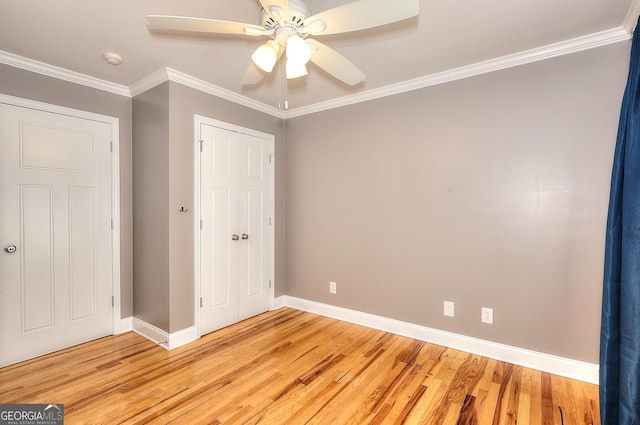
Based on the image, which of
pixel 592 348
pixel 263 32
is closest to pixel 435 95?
pixel 263 32

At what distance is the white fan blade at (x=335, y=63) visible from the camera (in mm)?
1722

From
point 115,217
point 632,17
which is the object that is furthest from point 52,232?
point 632,17

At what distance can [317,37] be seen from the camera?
2.21 meters

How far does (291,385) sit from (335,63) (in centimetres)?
219

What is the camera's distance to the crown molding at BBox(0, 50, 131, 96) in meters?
2.45

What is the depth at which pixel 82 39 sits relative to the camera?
2248 mm

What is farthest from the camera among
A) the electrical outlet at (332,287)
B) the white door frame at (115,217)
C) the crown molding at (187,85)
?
the electrical outlet at (332,287)

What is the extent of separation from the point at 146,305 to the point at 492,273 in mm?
3187

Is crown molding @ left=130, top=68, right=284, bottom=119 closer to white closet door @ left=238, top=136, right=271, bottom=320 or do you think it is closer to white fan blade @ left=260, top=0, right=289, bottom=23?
white closet door @ left=238, top=136, right=271, bottom=320

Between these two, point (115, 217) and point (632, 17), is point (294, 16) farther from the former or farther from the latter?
point (115, 217)

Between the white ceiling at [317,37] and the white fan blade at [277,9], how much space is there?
1.71ft

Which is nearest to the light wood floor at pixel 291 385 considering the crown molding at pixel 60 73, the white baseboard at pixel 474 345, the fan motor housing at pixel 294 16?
the white baseboard at pixel 474 345

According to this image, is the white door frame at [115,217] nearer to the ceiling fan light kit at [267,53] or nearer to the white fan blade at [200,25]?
the white fan blade at [200,25]

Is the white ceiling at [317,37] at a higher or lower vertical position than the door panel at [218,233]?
higher
